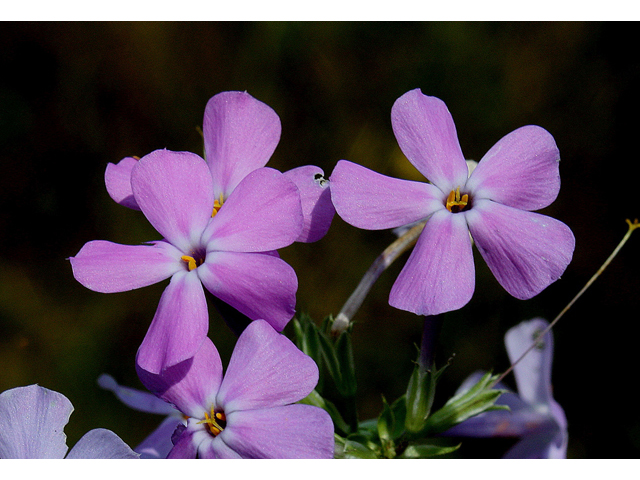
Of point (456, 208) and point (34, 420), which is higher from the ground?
point (456, 208)

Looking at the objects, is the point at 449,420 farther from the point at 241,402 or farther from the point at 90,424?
the point at 90,424

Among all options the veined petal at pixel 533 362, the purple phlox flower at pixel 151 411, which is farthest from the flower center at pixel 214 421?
the veined petal at pixel 533 362

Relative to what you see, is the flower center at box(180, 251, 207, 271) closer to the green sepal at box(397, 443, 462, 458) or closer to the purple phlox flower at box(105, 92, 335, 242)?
the purple phlox flower at box(105, 92, 335, 242)

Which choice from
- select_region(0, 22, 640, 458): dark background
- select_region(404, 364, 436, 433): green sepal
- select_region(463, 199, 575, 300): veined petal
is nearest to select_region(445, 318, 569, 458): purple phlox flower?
select_region(404, 364, 436, 433): green sepal

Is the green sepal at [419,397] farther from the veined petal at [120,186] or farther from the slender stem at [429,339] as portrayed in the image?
the veined petal at [120,186]

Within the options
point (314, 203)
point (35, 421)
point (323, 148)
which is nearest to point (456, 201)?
point (314, 203)

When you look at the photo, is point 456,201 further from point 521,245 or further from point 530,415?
point 530,415
